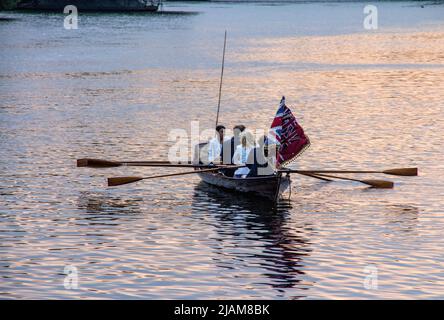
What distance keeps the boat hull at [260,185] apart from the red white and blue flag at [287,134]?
5.07 ft

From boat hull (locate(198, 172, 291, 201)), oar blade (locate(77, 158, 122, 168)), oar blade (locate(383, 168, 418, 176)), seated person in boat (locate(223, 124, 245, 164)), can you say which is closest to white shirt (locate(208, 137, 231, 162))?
seated person in boat (locate(223, 124, 245, 164))

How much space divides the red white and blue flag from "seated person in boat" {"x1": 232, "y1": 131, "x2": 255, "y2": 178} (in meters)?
0.97

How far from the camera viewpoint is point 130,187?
4200 centimetres

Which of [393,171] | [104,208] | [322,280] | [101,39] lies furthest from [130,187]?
[101,39]

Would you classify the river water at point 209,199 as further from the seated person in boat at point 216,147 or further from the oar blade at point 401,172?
the seated person in boat at point 216,147

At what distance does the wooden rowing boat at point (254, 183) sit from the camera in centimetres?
3761

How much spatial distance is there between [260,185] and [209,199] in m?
2.35

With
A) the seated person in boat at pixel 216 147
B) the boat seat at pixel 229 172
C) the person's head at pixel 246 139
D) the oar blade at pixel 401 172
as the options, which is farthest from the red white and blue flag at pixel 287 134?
the oar blade at pixel 401 172

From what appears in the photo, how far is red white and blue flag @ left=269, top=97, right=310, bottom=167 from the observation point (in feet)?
129

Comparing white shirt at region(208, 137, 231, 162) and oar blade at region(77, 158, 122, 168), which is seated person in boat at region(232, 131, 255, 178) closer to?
white shirt at region(208, 137, 231, 162)

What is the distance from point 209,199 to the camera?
39.4 m
